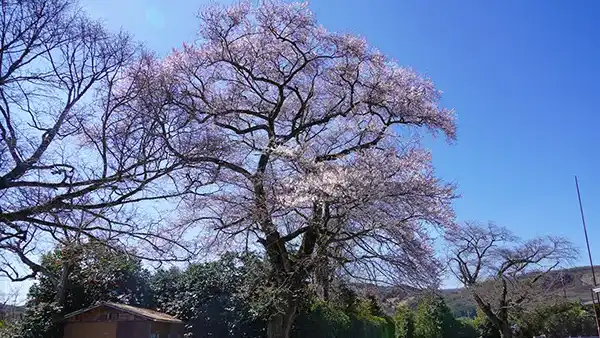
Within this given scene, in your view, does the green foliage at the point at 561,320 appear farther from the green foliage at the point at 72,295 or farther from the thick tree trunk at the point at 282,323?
the green foliage at the point at 72,295

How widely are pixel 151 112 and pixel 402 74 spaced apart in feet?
18.5

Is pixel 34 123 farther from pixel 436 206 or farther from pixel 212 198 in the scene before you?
pixel 436 206

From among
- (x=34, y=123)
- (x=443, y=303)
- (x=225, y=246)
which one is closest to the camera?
(x=34, y=123)

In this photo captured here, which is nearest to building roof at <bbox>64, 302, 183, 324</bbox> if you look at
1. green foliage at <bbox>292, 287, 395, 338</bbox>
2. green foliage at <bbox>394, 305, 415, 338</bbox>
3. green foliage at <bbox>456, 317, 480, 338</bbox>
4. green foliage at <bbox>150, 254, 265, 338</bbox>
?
green foliage at <bbox>150, 254, 265, 338</bbox>

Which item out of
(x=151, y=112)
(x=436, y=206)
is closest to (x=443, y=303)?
(x=436, y=206)

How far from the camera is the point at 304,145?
10.8 m

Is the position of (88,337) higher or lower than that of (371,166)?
lower

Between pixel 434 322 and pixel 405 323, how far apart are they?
1556 mm

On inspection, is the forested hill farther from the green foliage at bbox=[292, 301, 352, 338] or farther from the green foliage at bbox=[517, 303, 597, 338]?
the green foliage at bbox=[292, 301, 352, 338]

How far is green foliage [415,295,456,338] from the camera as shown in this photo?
27625 mm

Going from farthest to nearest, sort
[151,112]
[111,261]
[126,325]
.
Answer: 1. [126,325]
2. [111,261]
3. [151,112]

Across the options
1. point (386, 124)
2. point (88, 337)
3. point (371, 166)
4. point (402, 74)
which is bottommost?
point (88, 337)

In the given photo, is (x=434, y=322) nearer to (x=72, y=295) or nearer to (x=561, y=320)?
(x=561, y=320)

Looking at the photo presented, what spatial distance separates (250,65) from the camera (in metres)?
10.8
